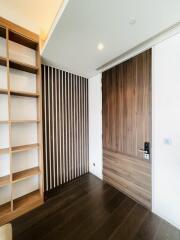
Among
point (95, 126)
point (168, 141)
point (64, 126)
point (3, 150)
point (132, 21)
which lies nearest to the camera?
point (132, 21)

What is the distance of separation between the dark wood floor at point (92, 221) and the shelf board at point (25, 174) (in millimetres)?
570

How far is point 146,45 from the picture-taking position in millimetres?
1789

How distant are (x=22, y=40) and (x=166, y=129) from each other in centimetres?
260

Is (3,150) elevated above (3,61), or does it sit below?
below

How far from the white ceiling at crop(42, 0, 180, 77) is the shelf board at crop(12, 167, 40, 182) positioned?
202 centimetres

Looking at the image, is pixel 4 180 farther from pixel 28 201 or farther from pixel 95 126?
pixel 95 126

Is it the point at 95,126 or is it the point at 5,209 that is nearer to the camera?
the point at 5,209

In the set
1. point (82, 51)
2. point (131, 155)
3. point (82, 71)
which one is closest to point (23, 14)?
point (82, 51)

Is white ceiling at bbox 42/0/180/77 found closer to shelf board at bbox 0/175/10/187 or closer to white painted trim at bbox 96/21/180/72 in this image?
white painted trim at bbox 96/21/180/72

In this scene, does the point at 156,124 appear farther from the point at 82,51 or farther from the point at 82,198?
the point at 82,198

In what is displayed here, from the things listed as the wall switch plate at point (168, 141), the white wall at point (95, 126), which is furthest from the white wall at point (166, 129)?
the white wall at point (95, 126)

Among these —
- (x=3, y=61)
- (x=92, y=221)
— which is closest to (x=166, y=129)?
(x=92, y=221)

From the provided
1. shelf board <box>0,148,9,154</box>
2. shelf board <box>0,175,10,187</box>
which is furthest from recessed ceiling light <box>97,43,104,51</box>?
shelf board <box>0,175,10,187</box>

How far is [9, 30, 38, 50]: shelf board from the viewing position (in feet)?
5.98
